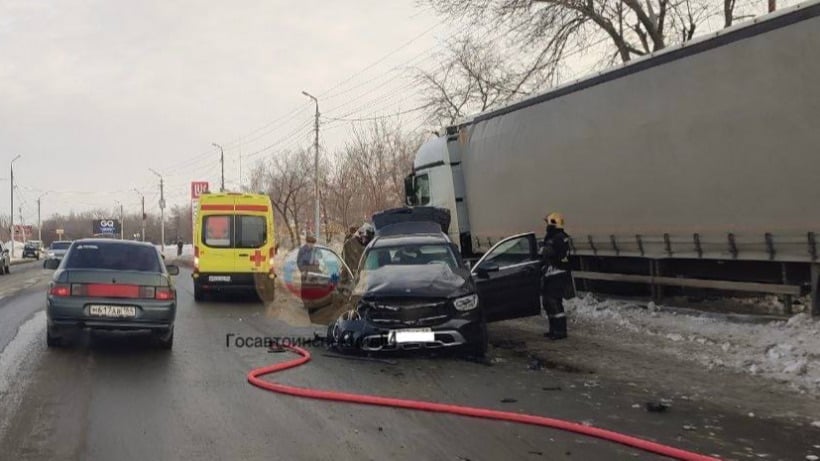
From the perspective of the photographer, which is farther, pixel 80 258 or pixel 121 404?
pixel 80 258

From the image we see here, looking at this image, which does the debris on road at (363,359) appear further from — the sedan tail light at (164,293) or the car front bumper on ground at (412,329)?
the sedan tail light at (164,293)

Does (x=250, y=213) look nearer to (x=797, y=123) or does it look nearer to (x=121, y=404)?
(x=121, y=404)

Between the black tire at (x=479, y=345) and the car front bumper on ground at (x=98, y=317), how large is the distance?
396cm

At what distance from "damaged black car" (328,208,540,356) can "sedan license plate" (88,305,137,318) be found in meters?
2.53

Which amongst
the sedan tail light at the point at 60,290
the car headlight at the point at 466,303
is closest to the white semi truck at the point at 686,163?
the car headlight at the point at 466,303

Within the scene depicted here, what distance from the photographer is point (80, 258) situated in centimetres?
935

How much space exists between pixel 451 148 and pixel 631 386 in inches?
405

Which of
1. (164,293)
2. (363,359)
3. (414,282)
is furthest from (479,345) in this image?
A: (164,293)

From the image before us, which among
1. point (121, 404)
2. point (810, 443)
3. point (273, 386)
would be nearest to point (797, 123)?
point (810, 443)

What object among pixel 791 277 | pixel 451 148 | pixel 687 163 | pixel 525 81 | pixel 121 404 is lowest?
pixel 121 404

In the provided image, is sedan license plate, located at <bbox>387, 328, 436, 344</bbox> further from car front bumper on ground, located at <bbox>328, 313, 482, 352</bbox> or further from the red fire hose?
the red fire hose

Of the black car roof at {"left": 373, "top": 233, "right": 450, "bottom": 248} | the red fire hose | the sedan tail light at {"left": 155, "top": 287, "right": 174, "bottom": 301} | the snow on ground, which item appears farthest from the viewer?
the black car roof at {"left": 373, "top": 233, "right": 450, "bottom": 248}

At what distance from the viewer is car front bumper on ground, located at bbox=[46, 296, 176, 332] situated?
8.82 meters

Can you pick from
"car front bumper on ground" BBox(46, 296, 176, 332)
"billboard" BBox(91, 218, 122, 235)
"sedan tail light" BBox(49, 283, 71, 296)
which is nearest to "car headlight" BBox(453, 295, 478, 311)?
"car front bumper on ground" BBox(46, 296, 176, 332)
